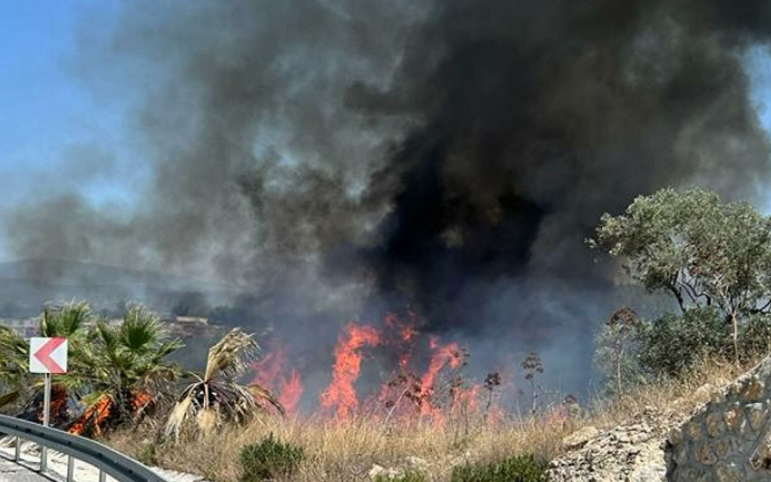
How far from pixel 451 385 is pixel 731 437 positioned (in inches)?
291

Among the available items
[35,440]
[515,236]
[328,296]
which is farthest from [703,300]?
[328,296]

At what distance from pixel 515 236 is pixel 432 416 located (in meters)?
32.4

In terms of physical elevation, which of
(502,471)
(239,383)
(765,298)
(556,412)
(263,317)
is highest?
(263,317)

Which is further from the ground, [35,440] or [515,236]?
[515,236]

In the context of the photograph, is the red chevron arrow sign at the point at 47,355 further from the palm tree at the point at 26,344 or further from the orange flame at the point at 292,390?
the orange flame at the point at 292,390

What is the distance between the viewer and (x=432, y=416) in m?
12.3

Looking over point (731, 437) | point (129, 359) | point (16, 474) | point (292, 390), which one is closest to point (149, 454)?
point (16, 474)

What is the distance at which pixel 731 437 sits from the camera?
5637mm

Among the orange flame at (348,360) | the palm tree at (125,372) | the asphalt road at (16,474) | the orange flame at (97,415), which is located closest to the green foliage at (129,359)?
the palm tree at (125,372)

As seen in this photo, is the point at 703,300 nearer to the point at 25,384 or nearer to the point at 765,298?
the point at 765,298

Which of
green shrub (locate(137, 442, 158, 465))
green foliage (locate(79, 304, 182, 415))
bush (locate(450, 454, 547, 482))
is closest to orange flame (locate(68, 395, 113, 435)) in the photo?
green foliage (locate(79, 304, 182, 415))

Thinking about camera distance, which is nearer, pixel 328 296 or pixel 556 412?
pixel 556 412

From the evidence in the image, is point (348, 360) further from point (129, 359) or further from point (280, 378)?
point (129, 359)

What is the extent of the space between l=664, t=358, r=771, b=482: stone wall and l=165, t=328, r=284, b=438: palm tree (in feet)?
28.7
